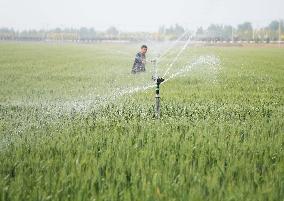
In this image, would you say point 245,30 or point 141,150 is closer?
point 141,150

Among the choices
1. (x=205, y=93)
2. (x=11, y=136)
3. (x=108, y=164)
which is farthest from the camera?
(x=205, y=93)

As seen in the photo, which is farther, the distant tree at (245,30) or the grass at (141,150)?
the distant tree at (245,30)

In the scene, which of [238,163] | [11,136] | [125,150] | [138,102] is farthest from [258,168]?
[138,102]

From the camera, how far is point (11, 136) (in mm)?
6312

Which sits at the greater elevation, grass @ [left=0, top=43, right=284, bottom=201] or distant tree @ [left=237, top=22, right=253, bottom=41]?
distant tree @ [left=237, top=22, right=253, bottom=41]

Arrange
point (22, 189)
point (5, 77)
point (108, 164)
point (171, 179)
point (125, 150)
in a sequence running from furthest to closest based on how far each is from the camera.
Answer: point (5, 77), point (125, 150), point (108, 164), point (171, 179), point (22, 189)

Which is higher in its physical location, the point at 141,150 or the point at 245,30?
the point at 245,30

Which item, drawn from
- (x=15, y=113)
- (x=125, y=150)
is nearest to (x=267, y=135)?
(x=125, y=150)

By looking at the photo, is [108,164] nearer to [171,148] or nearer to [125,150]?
[125,150]

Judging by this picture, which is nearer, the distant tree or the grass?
the grass

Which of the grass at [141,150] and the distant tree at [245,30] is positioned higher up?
the distant tree at [245,30]

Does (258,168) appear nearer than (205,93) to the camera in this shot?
Yes

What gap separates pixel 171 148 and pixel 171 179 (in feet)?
4.02

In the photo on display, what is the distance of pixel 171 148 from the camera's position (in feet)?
17.9
